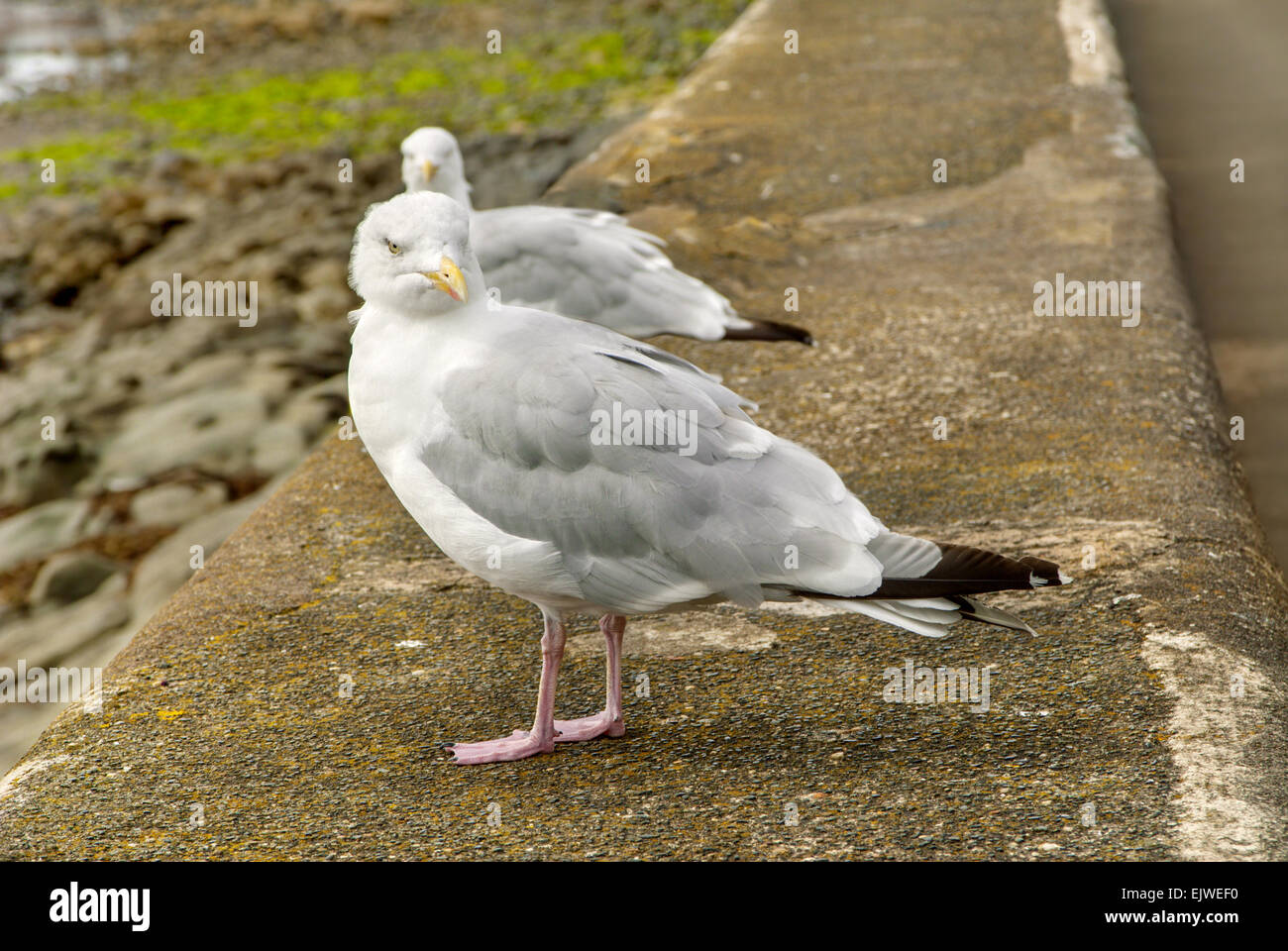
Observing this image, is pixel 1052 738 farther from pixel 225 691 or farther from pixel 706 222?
pixel 706 222

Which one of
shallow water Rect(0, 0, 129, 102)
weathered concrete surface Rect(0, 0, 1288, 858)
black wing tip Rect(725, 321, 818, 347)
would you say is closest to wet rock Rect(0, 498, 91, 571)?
weathered concrete surface Rect(0, 0, 1288, 858)

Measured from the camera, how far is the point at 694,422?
9.55 feet

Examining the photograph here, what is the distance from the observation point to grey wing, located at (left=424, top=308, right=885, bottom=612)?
2824 mm

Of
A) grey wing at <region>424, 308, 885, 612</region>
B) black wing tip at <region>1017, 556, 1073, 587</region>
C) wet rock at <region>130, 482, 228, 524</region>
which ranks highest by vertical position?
grey wing at <region>424, 308, 885, 612</region>

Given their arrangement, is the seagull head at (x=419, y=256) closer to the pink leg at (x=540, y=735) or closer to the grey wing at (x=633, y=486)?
the grey wing at (x=633, y=486)

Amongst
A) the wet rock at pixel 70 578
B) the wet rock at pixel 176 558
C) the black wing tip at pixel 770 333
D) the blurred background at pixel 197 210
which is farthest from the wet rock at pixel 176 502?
the black wing tip at pixel 770 333

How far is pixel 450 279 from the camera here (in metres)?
2.92

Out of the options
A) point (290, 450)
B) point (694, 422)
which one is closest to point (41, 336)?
point (290, 450)

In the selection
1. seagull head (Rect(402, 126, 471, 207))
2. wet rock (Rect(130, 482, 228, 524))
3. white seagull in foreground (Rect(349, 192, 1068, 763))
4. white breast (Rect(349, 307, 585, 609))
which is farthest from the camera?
wet rock (Rect(130, 482, 228, 524))

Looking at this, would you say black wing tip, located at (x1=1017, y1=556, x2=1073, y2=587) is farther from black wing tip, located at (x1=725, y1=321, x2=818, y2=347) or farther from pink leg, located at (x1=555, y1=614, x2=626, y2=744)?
black wing tip, located at (x1=725, y1=321, x2=818, y2=347)

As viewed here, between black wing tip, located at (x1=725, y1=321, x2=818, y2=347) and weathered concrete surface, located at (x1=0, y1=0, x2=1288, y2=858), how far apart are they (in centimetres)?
18

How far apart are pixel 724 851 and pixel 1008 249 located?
401cm

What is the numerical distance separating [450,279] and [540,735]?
977 mm

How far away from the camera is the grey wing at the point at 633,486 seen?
282 cm
